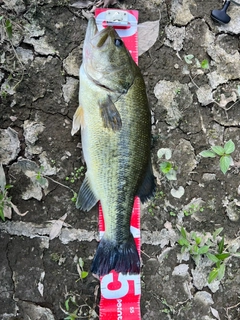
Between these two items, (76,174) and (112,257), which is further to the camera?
(76,174)

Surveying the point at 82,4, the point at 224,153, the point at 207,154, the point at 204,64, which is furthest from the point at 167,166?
the point at 82,4

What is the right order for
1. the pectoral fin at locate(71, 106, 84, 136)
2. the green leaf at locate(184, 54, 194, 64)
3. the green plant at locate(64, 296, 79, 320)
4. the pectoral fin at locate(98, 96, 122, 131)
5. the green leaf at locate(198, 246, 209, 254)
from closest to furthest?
1. the pectoral fin at locate(98, 96, 122, 131)
2. the pectoral fin at locate(71, 106, 84, 136)
3. the green plant at locate(64, 296, 79, 320)
4. the green leaf at locate(198, 246, 209, 254)
5. the green leaf at locate(184, 54, 194, 64)

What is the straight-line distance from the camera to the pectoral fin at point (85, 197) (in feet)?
8.51

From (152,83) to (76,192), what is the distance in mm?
820

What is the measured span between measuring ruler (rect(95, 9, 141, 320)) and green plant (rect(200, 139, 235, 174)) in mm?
515

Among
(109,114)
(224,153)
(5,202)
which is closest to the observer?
(109,114)

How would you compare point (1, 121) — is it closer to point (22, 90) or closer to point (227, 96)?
point (22, 90)

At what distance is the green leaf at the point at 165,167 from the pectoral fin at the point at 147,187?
0.70 ft

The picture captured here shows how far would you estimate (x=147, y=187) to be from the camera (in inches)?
103

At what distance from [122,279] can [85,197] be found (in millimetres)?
561

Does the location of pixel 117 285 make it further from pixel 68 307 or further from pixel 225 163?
pixel 225 163

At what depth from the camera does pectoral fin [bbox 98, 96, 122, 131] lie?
2414mm

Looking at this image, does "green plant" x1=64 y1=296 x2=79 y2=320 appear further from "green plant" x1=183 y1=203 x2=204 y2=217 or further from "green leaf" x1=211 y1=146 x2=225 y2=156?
"green leaf" x1=211 y1=146 x2=225 y2=156

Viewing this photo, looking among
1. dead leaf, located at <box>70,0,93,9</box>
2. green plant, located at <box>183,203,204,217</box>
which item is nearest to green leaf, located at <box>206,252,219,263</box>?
green plant, located at <box>183,203,204,217</box>
